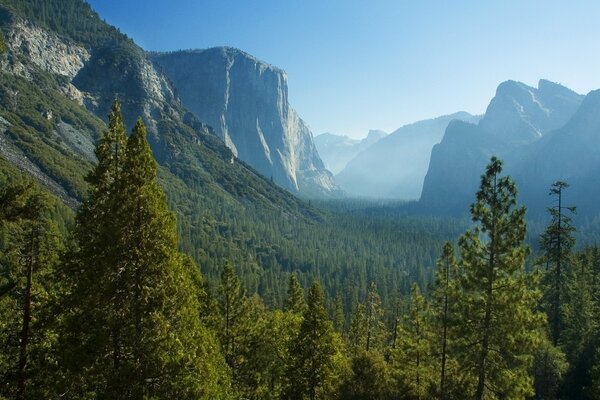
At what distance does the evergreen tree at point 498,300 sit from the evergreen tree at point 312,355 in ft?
41.4

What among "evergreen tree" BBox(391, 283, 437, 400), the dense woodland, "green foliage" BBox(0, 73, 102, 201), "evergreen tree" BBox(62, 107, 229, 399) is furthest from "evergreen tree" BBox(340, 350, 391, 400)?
"green foliage" BBox(0, 73, 102, 201)

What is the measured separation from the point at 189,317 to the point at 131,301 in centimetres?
201

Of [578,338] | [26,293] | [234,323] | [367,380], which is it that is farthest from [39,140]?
[578,338]

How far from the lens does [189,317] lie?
14.6 meters

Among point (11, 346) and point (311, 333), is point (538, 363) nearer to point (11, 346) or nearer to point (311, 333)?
point (311, 333)

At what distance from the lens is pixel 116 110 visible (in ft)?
50.7

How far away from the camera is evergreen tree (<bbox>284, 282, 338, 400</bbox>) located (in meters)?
32.0

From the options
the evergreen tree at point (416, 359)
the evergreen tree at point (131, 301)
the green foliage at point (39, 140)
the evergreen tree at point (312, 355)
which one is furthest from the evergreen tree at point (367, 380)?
the green foliage at point (39, 140)

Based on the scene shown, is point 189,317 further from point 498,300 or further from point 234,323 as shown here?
point 234,323

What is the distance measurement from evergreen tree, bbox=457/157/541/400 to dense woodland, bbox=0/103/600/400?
2.7 inches

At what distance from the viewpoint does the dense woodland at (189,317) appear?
1366 centimetres

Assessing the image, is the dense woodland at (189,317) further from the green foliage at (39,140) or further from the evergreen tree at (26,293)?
the green foliage at (39,140)

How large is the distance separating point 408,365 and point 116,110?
29920mm

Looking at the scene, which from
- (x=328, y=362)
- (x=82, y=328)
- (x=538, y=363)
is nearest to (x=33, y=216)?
(x=82, y=328)
